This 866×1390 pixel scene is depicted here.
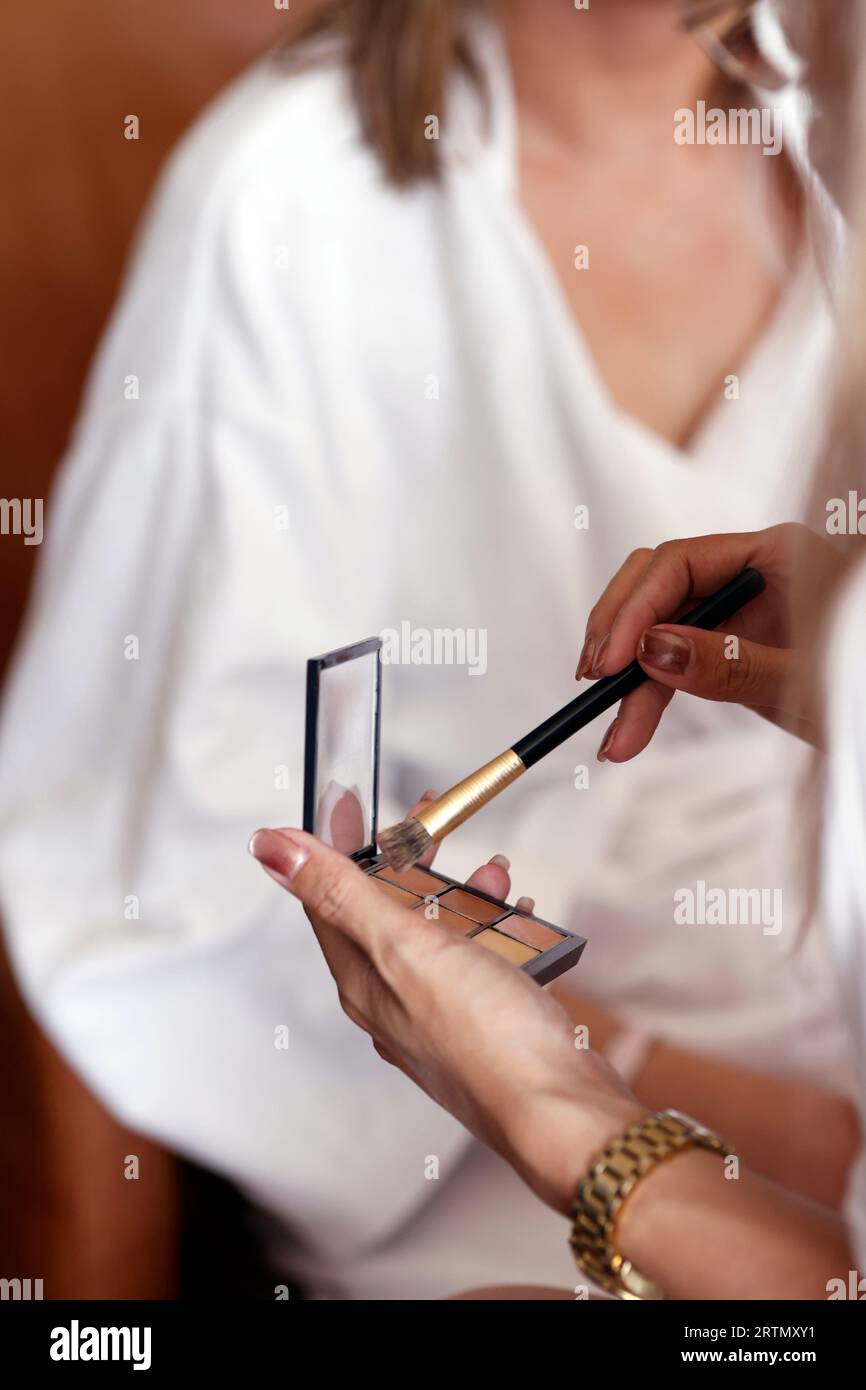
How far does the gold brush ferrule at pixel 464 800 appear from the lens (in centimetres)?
27

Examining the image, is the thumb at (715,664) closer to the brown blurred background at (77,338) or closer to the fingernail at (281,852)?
the fingernail at (281,852)

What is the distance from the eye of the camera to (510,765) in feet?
0.91

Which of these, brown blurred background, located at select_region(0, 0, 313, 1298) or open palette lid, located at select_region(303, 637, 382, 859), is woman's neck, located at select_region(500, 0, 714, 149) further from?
open palette lid, located at select_region(303, 637, 382, 859)

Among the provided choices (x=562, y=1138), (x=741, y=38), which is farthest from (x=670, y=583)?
(x=741, y=38)

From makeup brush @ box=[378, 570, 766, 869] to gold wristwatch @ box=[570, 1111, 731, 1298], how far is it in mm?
78

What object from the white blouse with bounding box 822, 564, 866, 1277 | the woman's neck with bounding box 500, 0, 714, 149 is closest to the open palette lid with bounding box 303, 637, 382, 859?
the white blouse with bounding box 822, 564, 866, 1277

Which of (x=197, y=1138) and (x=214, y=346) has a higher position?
(x=214, y=346)

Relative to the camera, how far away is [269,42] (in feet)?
1.66

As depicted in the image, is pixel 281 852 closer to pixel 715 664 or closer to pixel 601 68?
pixel 715 664

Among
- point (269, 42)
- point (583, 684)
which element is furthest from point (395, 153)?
point (583, 684)

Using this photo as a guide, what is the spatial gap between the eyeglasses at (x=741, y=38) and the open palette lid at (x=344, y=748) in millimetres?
320

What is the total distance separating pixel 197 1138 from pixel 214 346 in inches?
11.6

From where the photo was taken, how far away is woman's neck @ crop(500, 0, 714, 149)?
0.48 metres
